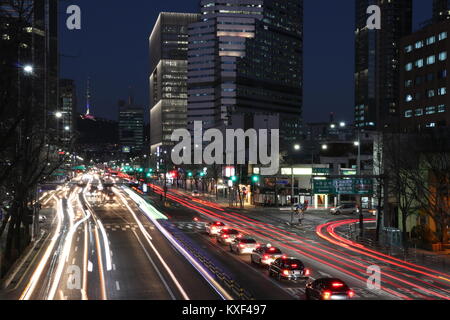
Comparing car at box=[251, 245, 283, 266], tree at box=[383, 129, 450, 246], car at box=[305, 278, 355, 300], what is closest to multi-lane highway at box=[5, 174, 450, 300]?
car at box=[251, 245, 283, 266]

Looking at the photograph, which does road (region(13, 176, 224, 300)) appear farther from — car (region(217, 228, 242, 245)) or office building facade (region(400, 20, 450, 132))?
office building facade (region(400, 20, 450, 132))

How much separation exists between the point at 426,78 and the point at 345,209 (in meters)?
34.7

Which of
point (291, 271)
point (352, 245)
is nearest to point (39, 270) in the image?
point (291, 271)

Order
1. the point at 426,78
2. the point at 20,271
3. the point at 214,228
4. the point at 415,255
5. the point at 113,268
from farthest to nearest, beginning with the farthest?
1. the point at 426,78
2. the point at 214,228
3. the point at 415,255
4. the point at 113,268
5. the point at 20,271

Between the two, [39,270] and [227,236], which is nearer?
[39,270]

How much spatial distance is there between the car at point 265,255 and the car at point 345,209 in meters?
41.9

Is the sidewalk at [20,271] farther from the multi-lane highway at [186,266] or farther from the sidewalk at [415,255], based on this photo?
the sidewalk at [415,255]

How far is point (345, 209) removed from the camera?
242 ft

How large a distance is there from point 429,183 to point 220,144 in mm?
103374

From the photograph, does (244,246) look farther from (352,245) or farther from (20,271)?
(20,271)

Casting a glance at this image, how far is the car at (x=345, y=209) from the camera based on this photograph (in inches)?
2867

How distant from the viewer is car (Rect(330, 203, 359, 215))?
72812 mm

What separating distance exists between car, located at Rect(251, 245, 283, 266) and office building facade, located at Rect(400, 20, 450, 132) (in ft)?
200
